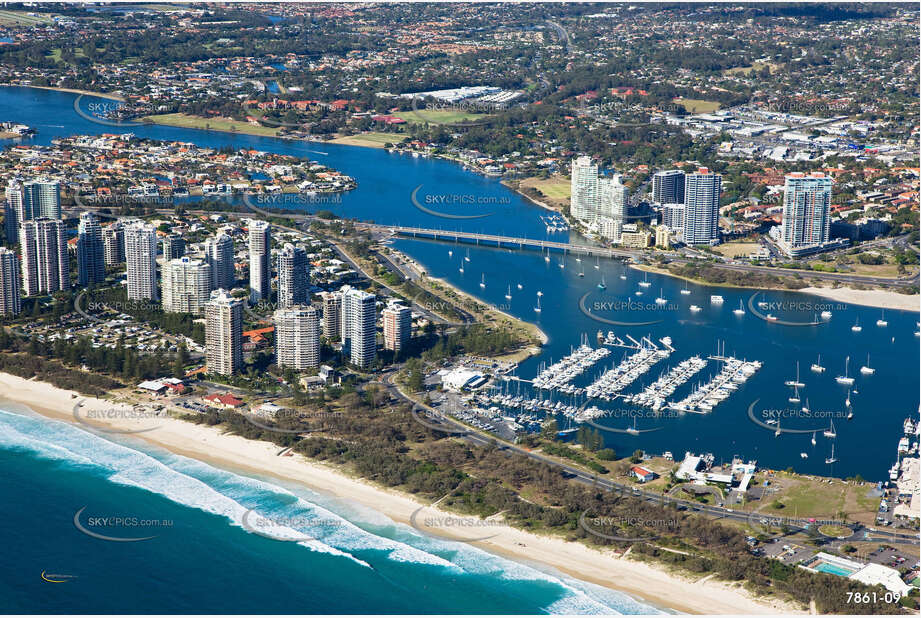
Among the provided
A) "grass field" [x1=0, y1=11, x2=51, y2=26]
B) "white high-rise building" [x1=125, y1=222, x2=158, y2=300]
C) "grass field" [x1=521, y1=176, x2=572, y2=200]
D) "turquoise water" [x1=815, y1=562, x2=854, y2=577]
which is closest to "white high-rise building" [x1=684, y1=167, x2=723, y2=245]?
"grass field" [x1=521, y1=176, x2=572, y2=200]

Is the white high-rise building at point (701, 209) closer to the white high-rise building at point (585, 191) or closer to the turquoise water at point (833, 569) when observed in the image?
the white high-rise building at point (585, 191)

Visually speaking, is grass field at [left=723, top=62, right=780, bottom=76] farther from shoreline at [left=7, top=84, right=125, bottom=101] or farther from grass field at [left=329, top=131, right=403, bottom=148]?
shoreline at [left=7, top=84, right=125, bottom=101]

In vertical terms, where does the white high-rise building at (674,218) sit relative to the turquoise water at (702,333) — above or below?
above

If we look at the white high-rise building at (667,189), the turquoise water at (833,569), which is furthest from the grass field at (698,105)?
the turquoise water at (833,569)

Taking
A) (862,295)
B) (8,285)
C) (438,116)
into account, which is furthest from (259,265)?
(438,116)

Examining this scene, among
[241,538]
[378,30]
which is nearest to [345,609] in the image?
[241,538]

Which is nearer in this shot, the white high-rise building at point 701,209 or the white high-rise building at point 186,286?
the white high-rise building at point 186,286
